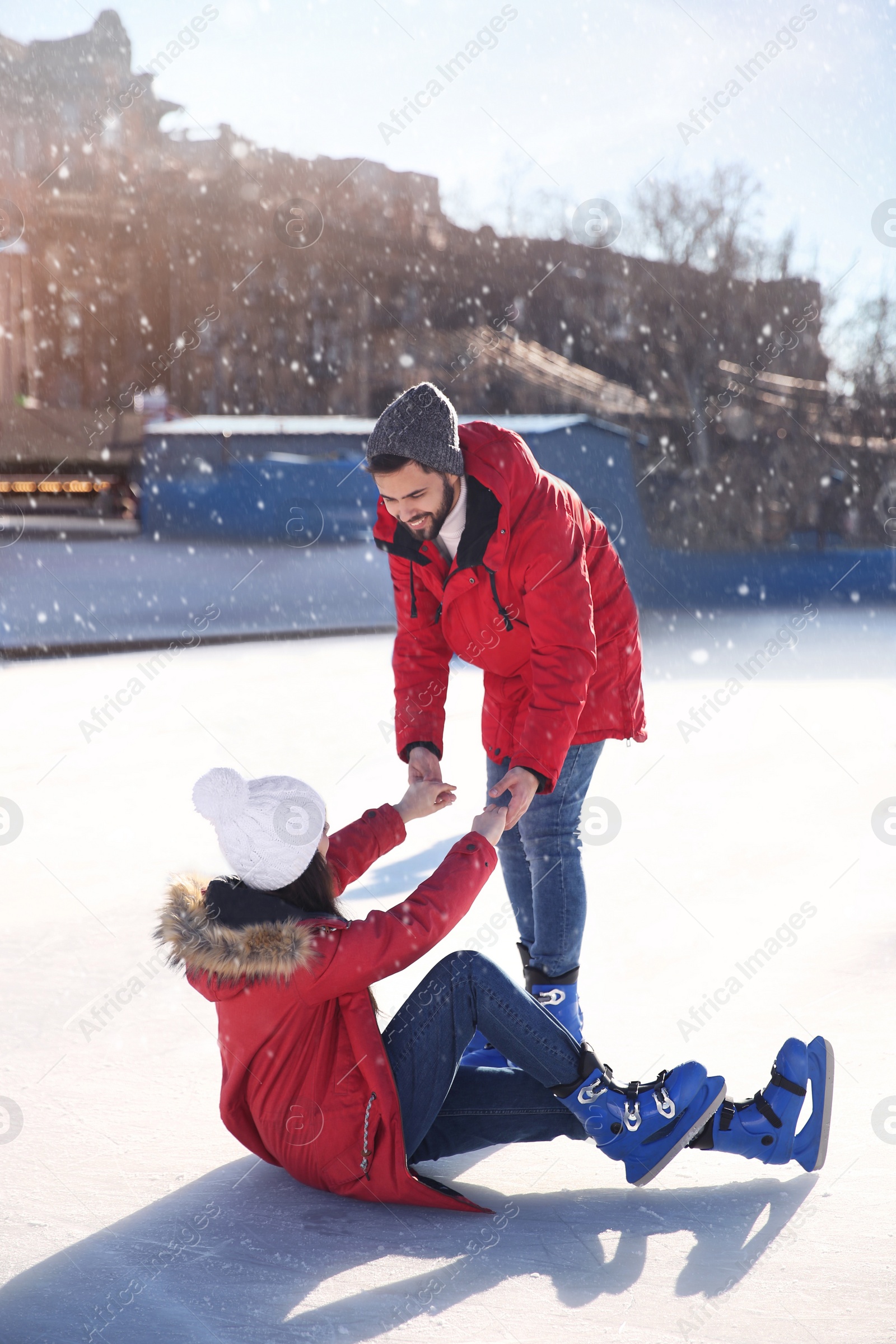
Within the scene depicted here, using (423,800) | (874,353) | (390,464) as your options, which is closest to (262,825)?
(423,800)

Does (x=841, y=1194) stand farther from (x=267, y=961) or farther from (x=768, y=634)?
(x=768, y=634)

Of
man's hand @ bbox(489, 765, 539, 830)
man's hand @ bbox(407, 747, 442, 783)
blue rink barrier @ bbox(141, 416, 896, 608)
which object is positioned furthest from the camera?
blue rink barrier @ bbox(141, 416, 896, 608)

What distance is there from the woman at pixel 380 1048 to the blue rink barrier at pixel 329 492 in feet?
39.5

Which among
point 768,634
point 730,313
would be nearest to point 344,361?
point 730,313

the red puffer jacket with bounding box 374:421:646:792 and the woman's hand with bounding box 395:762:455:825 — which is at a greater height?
the red puffer jacket with bounding box 374:421:646:792

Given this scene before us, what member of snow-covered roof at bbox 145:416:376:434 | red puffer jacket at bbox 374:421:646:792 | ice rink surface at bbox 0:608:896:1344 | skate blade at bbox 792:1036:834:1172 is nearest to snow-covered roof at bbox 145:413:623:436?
snow-covered roof at bbox 145:416:376:434

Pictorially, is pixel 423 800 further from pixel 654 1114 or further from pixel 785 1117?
pixel 785 1117

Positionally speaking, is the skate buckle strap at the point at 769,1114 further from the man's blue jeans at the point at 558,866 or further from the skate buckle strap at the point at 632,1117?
the man's blue jeans at the point at 558,866

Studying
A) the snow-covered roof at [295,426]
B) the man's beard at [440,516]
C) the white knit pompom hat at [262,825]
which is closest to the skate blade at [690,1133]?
the white knit pompom hat at [262,825]

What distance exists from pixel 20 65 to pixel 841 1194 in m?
40.9

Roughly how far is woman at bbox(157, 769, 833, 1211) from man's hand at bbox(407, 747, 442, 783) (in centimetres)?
37

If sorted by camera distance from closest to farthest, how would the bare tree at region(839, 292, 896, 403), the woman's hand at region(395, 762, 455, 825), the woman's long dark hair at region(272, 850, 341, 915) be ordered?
the woman's long dark hair at region(272, 850, 341, 915)
the woman's hand at region(395, 762, 455, 825)
the bare tree at region(839, 292, 896, 403)

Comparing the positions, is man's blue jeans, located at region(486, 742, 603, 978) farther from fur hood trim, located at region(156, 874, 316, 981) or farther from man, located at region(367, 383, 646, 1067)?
fur hood trim, located at region(156, 874, 316, 981)

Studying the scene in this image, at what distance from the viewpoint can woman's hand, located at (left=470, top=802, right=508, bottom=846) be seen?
178 cm
